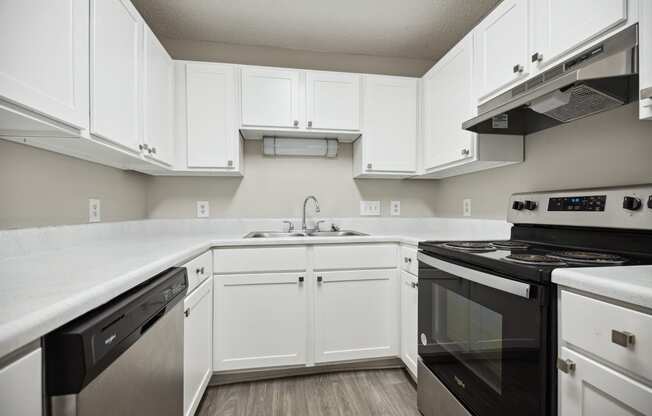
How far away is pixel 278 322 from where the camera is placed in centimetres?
179

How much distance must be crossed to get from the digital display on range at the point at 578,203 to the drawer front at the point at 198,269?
1690 millimetres

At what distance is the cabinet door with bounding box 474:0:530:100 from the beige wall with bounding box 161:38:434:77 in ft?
3.38

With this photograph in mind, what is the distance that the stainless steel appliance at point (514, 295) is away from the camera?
0.86 meters

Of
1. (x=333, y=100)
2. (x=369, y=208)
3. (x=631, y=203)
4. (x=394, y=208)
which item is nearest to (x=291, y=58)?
(x=333, y=100)

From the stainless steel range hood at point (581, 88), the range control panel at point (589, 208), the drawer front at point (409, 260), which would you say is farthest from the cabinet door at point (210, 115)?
the range control panel at point (589, 208)

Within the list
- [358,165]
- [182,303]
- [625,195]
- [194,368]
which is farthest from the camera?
[358,165]

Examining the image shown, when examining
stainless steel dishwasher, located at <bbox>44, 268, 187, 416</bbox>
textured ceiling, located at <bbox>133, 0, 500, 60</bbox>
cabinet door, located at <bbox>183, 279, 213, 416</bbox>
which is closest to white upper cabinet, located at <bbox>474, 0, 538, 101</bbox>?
textured ceiling, located at <bbox>133, 0, 500, 60</bbox>

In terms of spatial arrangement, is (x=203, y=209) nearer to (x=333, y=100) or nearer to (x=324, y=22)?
(x=333, y=100)

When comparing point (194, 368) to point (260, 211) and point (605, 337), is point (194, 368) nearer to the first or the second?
point (260, 211)

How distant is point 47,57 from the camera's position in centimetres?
91

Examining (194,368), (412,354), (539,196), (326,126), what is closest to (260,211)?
(326,126)

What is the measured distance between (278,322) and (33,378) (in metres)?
1.38

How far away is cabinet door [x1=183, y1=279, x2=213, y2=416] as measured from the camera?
1276mm

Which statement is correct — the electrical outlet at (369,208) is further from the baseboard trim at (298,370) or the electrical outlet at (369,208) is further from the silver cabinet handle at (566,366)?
the silver cabinet handle at (566,366)
